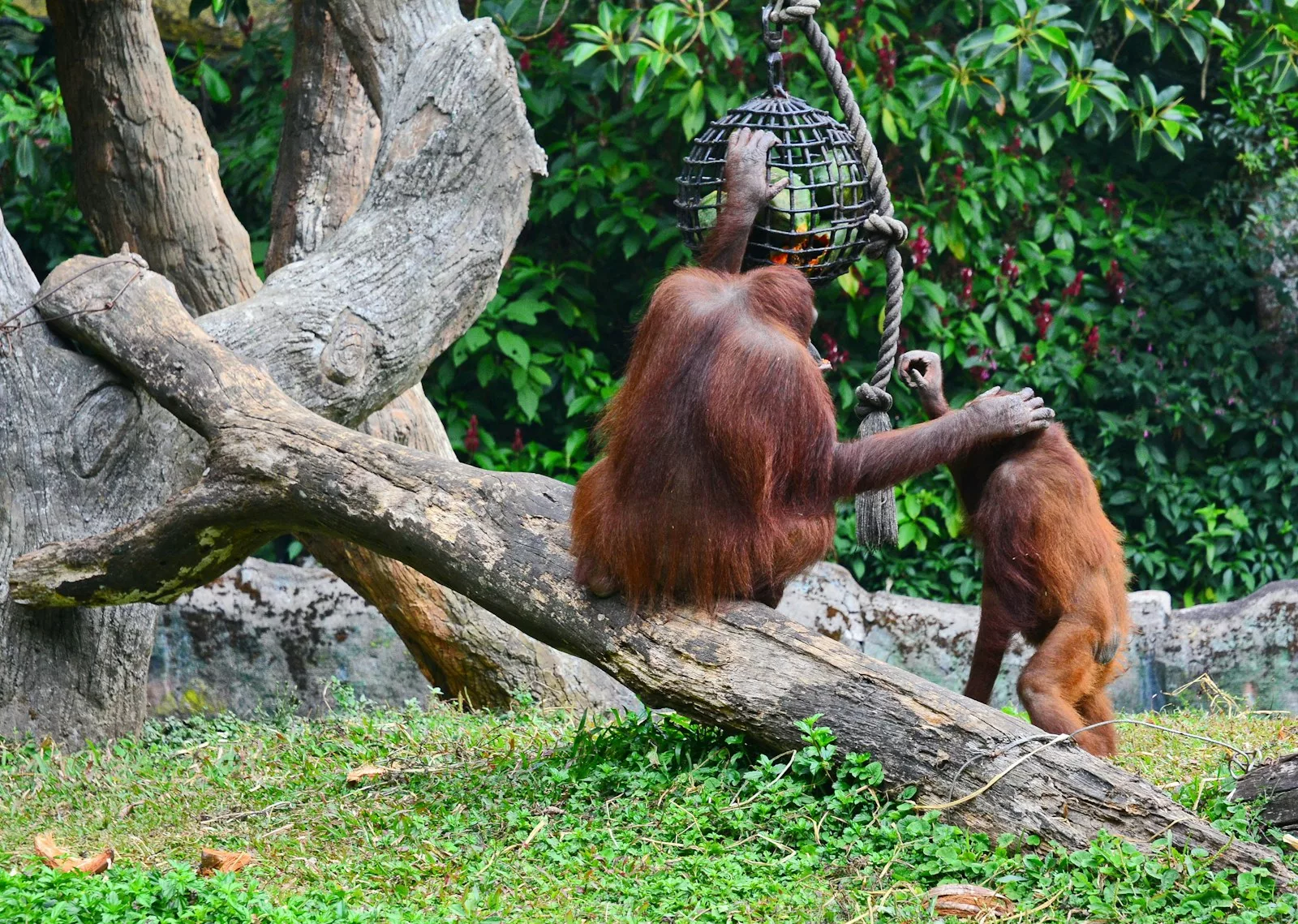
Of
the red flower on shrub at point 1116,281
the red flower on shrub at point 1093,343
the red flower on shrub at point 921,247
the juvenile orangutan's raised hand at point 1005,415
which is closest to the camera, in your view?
the juvenile orangutan's raised hand at point 1005,415

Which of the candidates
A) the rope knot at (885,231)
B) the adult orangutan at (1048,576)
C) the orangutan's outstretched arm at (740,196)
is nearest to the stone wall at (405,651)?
the adult orangutan at (1048,576)

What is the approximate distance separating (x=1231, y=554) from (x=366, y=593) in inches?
202

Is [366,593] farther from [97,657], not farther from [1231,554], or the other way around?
[1231,554]

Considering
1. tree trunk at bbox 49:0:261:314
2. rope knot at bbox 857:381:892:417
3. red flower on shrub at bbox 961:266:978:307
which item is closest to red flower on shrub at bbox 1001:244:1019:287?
red flower on shrub at bbox 961:266:978:307

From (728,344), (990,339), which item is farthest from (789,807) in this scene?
(990,339)

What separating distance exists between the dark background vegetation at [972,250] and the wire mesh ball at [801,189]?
2887 millimetres

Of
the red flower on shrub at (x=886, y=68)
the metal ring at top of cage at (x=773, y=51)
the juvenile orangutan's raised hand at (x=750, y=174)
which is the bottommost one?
the juvenile orangutan's raised hand at (x=750, y=174)

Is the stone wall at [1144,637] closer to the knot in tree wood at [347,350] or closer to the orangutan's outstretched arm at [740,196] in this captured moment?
the knot in tree wood at [347,350]

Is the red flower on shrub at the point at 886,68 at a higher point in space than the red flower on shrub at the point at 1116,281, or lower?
higher

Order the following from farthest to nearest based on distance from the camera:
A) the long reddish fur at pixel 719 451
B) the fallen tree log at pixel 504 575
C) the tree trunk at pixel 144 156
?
the tree trunk at pixel 144 156
the long reddish fur at pixel 719 451
the fallen tree log at pixel 504 575

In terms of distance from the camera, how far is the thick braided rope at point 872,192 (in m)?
4.44

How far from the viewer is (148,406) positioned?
5422 millimetres

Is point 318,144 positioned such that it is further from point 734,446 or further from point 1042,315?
point 1042,315

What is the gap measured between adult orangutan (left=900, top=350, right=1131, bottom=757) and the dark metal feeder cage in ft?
1.76
